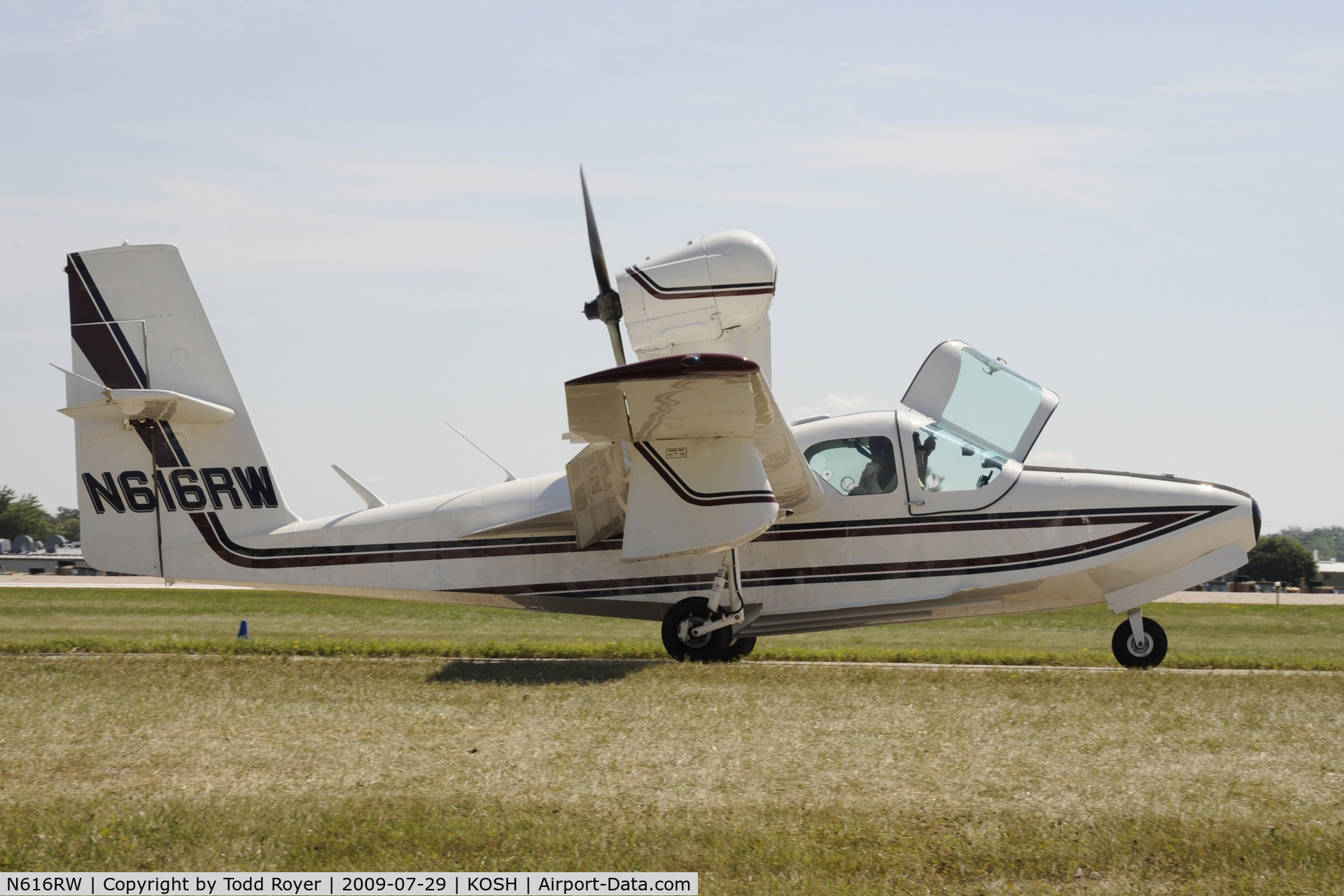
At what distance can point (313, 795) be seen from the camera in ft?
17.7

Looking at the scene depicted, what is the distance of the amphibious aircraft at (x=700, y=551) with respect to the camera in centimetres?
998

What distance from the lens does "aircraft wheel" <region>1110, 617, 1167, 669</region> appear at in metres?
10.0

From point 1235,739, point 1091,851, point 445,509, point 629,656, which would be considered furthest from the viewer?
point 629,656

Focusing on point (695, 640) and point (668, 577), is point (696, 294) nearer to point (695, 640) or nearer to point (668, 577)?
point (668, 577)

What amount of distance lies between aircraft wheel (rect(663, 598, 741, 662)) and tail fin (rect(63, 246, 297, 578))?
13.3ft

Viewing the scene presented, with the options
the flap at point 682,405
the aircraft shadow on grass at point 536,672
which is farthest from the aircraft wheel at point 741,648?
the flap at point 682,405

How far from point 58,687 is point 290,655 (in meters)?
2.85

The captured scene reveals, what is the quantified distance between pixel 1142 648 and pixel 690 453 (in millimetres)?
4409

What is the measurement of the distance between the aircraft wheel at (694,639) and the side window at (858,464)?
5.28 ft

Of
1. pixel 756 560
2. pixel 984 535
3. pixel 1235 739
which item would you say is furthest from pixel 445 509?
pixel 1235 739

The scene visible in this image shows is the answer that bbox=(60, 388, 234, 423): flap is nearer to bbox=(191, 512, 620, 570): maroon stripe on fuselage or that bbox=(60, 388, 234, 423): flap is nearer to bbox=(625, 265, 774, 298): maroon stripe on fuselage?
bbox=(191, 512, 620, 570): maroon stripe on fuselage

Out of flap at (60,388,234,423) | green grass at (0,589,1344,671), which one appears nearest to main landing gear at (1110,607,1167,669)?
green grass at (0,589,1344,671)

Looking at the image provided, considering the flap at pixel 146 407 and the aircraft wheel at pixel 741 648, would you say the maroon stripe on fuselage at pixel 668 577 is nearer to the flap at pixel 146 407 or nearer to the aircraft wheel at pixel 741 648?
the aircraft wheel at pixel 741 648

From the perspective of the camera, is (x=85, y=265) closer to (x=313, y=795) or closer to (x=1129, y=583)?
(x=313, y=795)
